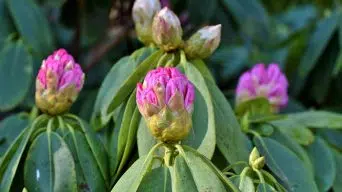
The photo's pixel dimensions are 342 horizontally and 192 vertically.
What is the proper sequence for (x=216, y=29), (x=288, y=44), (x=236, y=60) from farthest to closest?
(x=236, y=60), (x=288, y=44), (x=216, y=29)

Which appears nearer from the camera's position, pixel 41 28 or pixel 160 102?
pixel 160 102

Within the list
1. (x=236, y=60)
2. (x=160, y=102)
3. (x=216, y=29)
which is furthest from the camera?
(x=236, y=60)

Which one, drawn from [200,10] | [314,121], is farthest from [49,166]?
[200,10]

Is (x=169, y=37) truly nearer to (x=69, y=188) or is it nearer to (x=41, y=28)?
(x=69, y=188)

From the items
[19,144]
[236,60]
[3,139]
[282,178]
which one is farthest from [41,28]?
[236,60]

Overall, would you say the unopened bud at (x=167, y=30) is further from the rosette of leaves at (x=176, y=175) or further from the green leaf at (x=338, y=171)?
the green leaf at (x=338, y=171)

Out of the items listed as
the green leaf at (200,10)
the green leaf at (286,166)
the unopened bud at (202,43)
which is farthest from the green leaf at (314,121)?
the green leaf at (200,10)

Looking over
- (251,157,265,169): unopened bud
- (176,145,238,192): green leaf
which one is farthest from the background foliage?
(176,145,238,192): green leaf

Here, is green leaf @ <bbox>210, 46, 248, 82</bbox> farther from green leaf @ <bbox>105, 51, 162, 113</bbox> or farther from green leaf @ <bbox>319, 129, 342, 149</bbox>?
green leaf @ <bbox>105, 51, 162, 113</bbox>

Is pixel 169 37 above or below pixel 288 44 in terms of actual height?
above
